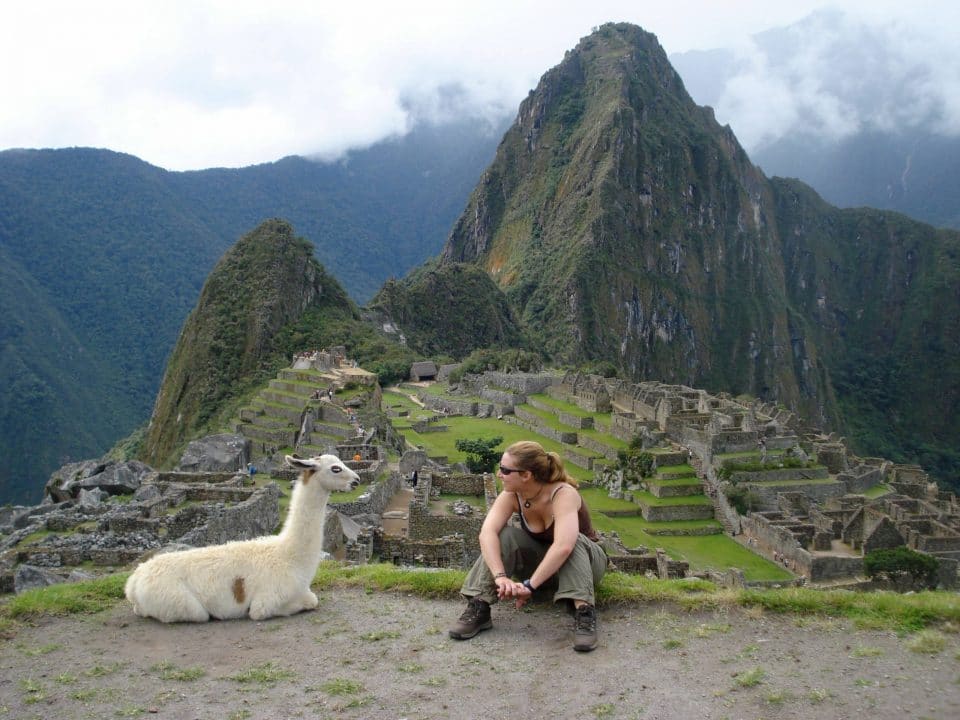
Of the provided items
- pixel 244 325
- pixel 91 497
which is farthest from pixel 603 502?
pixel 244 325

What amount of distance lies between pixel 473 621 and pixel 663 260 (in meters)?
153

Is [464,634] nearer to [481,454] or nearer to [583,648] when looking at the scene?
[583,648]

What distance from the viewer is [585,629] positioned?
5773mm

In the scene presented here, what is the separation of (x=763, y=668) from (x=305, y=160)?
588 ft

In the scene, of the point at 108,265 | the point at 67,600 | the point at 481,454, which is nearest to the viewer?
the point at 67,600

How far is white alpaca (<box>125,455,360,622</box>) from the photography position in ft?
21.1

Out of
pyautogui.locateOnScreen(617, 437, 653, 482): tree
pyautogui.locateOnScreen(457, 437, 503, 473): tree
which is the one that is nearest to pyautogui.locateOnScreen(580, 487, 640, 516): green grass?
pyautogui.locateOnScreen(617, 437, 653, 482): tree

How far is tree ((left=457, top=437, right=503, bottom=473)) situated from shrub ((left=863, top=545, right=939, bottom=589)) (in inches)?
509

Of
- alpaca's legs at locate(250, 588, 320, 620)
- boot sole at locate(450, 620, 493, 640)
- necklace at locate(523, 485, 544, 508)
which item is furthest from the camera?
alpaca's legs at locate(250, 588, 320, 620)

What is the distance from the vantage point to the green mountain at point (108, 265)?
211 ft

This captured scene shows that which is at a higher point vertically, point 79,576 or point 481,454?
point 481,454

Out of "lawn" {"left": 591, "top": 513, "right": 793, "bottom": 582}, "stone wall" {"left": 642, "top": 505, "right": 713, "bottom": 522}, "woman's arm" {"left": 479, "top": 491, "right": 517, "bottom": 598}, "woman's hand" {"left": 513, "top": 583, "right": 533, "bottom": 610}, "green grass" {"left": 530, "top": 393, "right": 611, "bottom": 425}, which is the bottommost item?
"lawn" {"left": 591, "top": 513, "right": 793, "bottom": 582}

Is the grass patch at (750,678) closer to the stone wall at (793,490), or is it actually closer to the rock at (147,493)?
the rock at (147,493)

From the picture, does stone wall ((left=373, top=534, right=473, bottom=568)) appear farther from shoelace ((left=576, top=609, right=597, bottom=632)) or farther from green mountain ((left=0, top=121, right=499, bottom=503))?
green mountain ((left=0, top=121, right=499, bottom=503))
